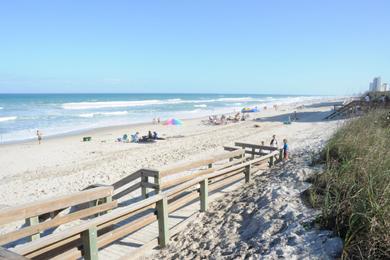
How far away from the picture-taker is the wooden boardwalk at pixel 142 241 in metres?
4.01

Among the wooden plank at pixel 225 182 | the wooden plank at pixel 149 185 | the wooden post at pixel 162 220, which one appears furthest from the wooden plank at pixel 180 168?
the wooden post at pixel 162 220

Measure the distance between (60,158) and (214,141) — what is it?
26.8ft

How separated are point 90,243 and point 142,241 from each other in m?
1.42

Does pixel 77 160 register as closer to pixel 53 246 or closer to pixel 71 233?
pixel 53 246

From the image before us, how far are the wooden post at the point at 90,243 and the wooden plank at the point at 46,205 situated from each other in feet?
2.93

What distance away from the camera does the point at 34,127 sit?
27594 millimetres

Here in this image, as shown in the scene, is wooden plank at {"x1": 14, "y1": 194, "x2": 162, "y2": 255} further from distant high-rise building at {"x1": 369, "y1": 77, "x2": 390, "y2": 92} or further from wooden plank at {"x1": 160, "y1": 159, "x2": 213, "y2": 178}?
distant high-rise building at {"x1": 369, "y1": 77, "x2": 390, "y2": 92}

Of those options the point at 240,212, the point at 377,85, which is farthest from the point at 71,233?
the point at 377,85

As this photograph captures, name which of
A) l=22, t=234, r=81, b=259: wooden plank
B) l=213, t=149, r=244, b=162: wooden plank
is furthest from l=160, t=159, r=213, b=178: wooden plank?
l=22, t=234, r=81, b=259: wooden plank

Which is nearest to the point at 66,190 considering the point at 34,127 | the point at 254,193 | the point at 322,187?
the point at 254,193

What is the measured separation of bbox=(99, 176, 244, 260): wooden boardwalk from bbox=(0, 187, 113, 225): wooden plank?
0.74 meters

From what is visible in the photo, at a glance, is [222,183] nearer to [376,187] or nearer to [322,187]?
[322,187]

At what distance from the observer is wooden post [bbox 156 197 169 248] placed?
161 inches

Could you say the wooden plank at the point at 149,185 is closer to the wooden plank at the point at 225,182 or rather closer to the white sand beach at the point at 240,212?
the white sand beach at the point at 240,212
